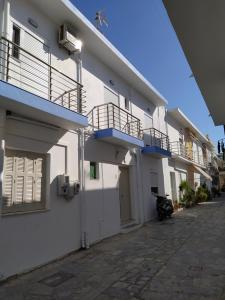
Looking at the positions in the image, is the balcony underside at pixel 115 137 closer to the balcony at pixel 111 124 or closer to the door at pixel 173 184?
the balcony at pixel 111 124

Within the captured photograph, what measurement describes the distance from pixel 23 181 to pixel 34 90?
8.92 ft

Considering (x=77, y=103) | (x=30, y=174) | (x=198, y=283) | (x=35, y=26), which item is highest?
(x=35, y=26)

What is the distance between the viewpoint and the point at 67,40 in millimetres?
8656

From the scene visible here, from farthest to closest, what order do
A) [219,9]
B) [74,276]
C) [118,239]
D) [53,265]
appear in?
[118,239] < [53,265] < [74,276] < [219,9]

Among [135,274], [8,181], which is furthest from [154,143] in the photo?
[8,181]

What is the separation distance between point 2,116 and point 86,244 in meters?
4.86

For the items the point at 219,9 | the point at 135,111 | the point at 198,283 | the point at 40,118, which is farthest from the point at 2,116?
the point at 135,111

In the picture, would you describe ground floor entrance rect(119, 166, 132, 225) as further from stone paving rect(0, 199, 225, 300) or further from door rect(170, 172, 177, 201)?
door rect(170, 172, 177, 201)

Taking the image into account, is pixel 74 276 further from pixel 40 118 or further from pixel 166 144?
pixel 166 144

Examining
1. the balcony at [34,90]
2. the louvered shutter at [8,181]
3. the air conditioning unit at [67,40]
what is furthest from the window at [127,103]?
the louvered shutter at [8,181]

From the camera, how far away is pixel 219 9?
2.79m

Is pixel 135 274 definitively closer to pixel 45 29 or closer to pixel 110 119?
pixel 110 119

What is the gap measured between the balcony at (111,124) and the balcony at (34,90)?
1.37m

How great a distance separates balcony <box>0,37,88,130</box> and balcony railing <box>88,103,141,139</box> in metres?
1.38
